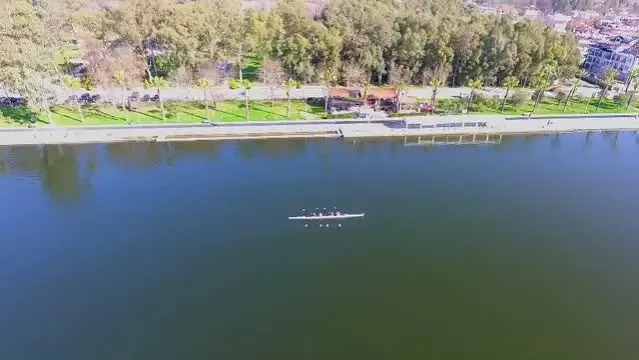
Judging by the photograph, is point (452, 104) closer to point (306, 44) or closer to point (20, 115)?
point (306, 44)

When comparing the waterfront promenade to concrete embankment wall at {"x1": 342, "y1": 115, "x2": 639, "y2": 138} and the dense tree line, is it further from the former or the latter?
the dense tree line

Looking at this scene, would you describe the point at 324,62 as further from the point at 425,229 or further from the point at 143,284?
the point at 143,284

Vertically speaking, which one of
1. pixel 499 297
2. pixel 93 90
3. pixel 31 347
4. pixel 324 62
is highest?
pixel 324 62

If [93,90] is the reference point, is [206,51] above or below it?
above

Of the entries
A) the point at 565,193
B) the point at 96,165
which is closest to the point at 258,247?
the point at 96,165

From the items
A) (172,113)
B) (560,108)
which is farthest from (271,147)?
(560,108)
